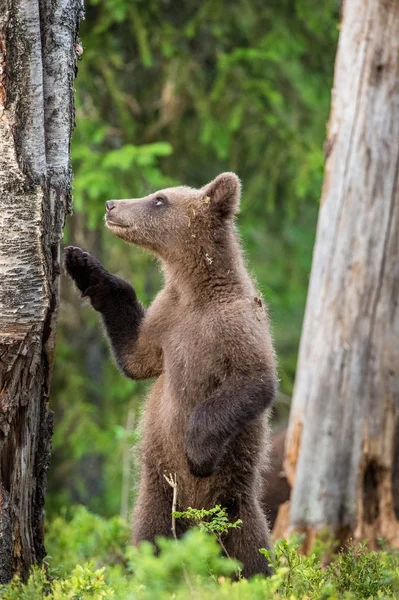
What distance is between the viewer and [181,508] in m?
4.65

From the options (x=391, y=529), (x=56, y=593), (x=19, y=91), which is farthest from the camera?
(x=391, y=529)

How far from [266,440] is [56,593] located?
173 centimetres

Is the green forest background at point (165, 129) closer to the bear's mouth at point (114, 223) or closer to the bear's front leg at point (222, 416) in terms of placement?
the bear's mouth at point (114, 223)

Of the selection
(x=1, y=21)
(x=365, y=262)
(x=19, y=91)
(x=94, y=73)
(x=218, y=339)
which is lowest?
(x=218, y=339)

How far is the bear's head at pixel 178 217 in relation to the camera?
16.2ft

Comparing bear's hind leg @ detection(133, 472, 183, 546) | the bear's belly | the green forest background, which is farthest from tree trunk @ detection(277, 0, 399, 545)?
the green forest background

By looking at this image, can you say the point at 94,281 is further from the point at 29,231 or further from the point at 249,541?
the point at 249,541

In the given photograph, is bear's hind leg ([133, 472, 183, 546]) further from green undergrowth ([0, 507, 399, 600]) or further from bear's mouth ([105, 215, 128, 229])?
bear's mouth ([105, 215, 128, 229])

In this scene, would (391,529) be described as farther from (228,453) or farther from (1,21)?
(1,21)

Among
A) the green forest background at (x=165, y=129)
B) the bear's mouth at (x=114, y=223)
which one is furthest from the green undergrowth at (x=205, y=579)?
the green forest background at (x=165, y=129)

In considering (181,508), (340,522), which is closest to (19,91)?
(181,508)

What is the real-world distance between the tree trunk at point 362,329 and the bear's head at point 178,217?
5.62ft

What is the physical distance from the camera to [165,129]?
1045 centimetres

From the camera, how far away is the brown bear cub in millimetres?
4355
